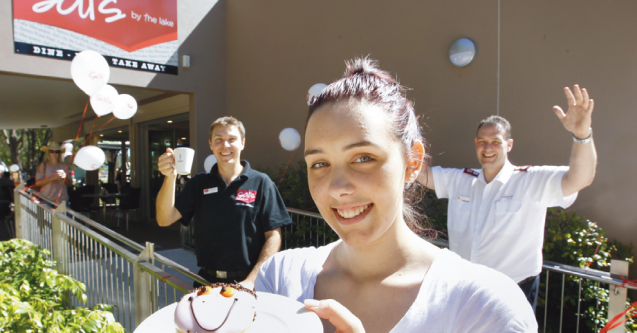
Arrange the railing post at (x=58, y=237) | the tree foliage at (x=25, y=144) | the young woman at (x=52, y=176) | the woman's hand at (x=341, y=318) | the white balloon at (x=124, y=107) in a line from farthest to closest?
the tree foliage at (x=25, y=144) < the young woman at (x=52, y=176) < the white balloon at (x=124, y=107) < the railing post at (x=58, y=237) < the woman's hand at (x=341, y=318)

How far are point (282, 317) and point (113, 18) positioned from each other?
766 centimetres

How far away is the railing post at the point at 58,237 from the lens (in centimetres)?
425

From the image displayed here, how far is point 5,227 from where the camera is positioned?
10234mm

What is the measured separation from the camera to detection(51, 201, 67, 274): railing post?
4.25m

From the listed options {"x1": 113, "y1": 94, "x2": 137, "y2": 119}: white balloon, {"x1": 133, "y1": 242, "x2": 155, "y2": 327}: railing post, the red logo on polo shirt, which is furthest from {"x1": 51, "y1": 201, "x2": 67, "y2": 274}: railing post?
the red logo on polo shirt

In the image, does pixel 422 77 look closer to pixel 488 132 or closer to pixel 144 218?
pixel 488 132

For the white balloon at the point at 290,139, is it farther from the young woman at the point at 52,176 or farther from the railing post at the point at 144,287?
the young woman at the point at 52,176

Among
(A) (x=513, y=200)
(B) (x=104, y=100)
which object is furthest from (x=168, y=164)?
(B) (x=104, y=100)

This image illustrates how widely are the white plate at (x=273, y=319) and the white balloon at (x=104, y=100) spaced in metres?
4.96

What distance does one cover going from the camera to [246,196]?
2697 millimetres

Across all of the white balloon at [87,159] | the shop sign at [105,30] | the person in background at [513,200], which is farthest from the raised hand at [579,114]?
the shop sign at [105,30]

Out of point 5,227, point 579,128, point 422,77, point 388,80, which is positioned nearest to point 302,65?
point 422,77

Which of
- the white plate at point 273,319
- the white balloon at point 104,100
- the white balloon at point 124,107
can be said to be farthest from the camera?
the white balloon at point 124,107

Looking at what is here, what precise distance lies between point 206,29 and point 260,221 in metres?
6.67
